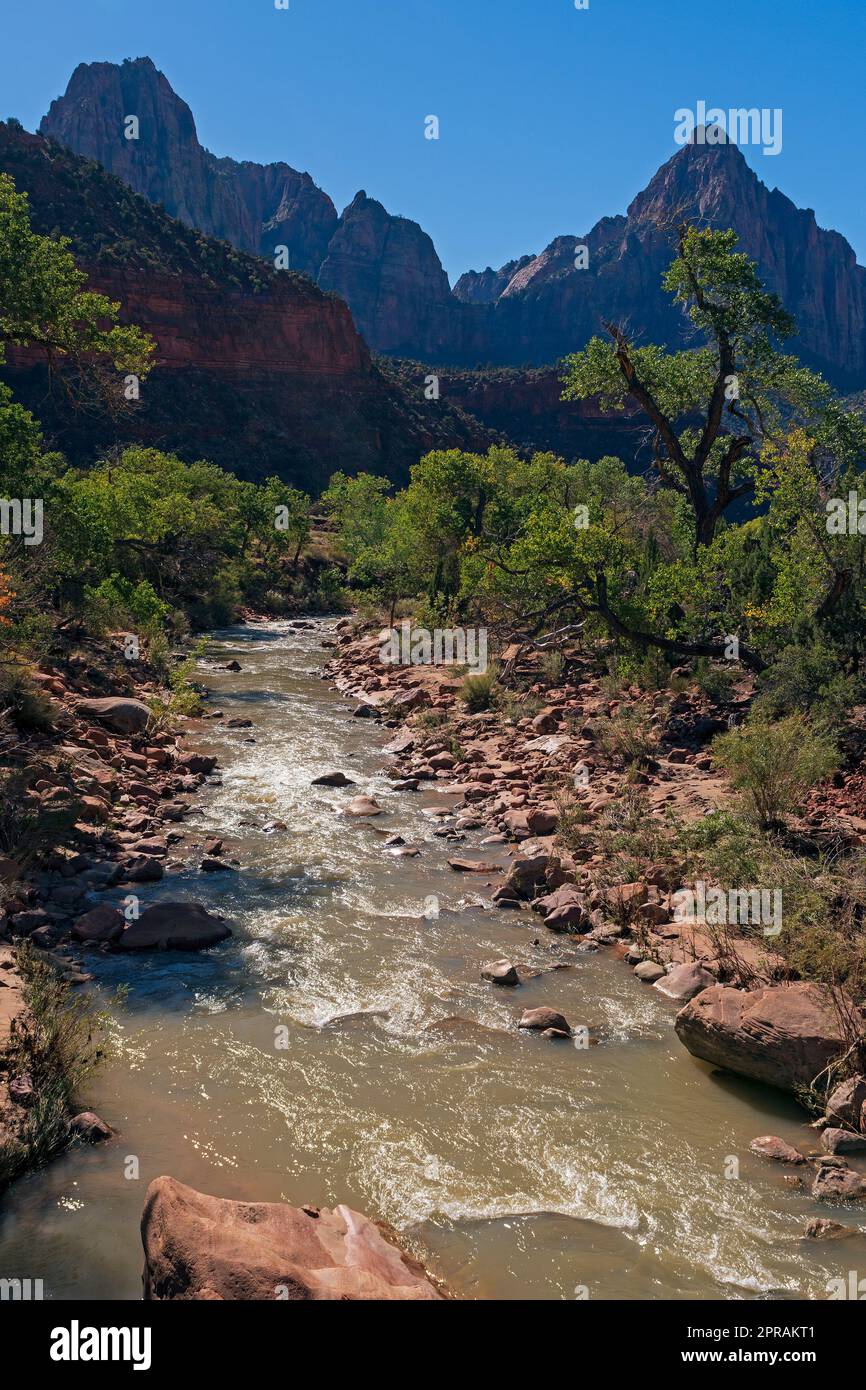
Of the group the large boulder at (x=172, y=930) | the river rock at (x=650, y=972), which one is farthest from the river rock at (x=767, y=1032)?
the large boulder at (x=172, y=930)

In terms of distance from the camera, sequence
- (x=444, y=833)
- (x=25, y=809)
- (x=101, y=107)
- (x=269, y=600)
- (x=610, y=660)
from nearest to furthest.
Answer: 1. (x=25, y=809)
2. (x=444, y=833)
3. (x=610, y=660)
4. (x=269, y=600)
5. (x=101, y=107)

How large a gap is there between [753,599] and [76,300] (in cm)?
1057

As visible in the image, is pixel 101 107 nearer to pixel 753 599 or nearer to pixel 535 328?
pixel 535 328

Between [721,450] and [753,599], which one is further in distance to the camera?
[721,450]

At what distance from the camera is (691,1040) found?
6.20m

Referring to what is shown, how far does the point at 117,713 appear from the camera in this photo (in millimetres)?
13531

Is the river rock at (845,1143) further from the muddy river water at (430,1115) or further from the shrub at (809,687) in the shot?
the shrub at (809,687)

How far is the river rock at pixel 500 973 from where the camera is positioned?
7273mm

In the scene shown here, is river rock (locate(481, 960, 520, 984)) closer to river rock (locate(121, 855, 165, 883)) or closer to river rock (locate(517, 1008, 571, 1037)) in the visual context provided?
river rock (locate(517, 1008, 571, 1037))

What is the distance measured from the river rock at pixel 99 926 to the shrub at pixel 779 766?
666 centimetres

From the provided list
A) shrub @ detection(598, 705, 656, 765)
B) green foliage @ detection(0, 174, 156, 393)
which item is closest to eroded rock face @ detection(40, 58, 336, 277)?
green foliage @ detection(0, 174, 156, 393)
